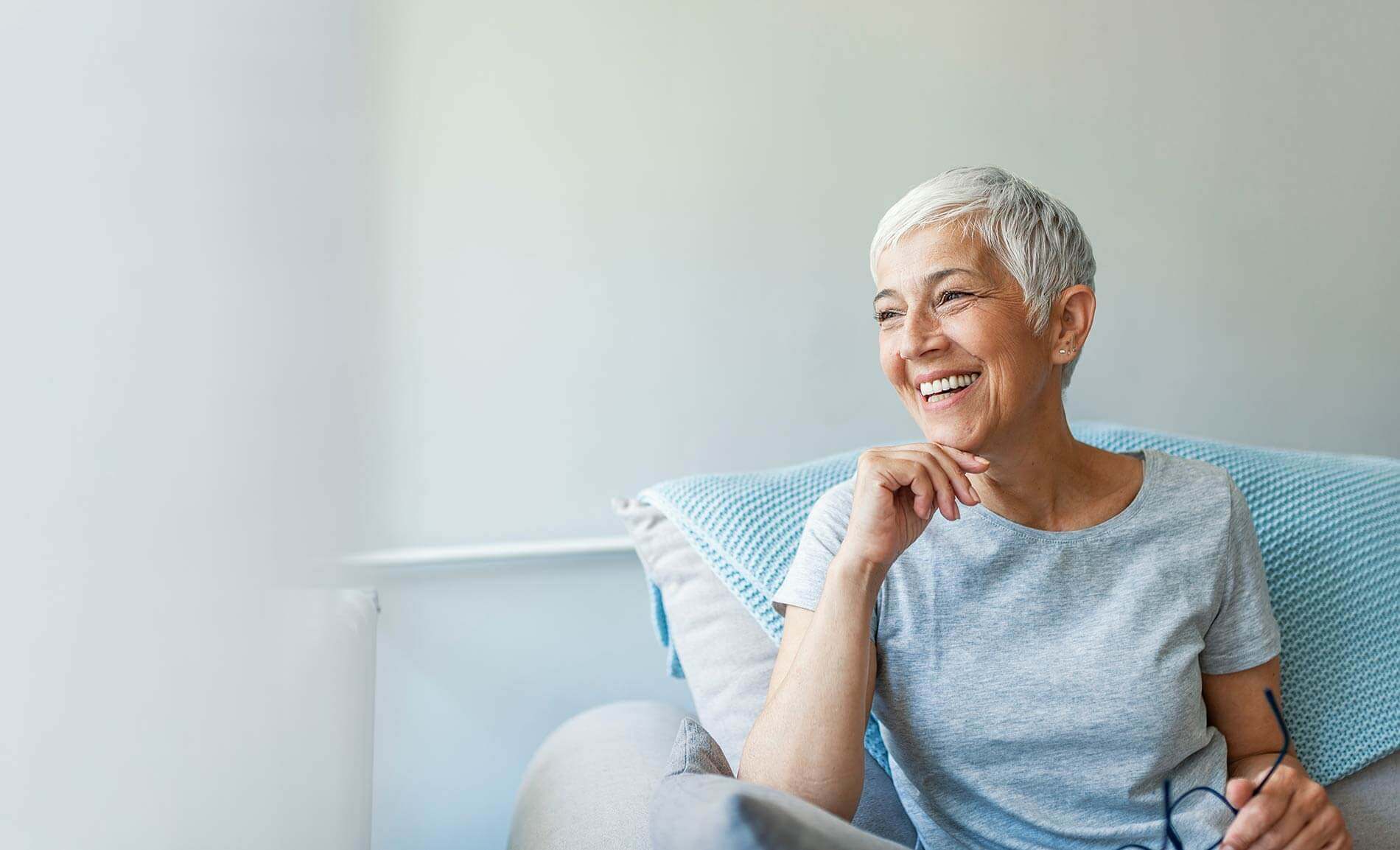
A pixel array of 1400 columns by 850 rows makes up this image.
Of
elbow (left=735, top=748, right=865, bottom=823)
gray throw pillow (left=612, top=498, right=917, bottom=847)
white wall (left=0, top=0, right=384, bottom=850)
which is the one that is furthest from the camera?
gray throw pillow (left=612, top=498, right=917, bottom=847)

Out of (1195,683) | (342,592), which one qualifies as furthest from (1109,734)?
(342,592)

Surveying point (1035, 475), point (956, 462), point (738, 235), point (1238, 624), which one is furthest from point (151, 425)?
point (738, 235)

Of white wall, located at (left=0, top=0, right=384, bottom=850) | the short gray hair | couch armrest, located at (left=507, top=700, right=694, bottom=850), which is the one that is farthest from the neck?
white wall, located at (left=0, top=0, right=384, bottom=850)

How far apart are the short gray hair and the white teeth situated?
0.30 feet

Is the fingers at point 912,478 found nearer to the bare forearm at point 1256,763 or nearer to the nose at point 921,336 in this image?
the nose at point 921,336

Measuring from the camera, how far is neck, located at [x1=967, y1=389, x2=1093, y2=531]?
1.11m

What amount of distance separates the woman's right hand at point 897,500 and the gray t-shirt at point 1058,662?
0.28 ft

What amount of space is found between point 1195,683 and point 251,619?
100cm

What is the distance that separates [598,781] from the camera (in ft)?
3.63

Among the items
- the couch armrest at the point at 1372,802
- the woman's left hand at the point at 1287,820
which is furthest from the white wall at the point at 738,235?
the woman's left hand at the point at 1287,820

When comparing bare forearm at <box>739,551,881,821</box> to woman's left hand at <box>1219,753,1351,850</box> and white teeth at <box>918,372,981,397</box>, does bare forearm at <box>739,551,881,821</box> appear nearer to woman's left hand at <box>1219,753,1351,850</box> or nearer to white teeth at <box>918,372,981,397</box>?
white teeth at <box>918,372,981,397</box>

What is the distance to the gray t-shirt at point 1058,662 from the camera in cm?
105

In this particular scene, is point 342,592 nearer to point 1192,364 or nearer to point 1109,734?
point 1109,734

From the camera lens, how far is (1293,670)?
127 cm
